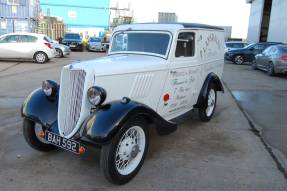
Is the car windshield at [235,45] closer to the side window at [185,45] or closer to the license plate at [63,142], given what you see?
the side window at [185,45]

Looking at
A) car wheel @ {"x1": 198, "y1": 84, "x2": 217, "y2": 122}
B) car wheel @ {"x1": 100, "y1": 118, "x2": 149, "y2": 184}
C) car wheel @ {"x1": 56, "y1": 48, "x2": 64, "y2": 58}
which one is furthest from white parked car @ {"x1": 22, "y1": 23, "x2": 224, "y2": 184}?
car wheel @ {"x1": 56, "y1": 48, "x2": 64, "y2": 58}

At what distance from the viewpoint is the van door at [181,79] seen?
5160mm

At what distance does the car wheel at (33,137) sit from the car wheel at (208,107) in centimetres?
308

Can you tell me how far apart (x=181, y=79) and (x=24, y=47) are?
13814 millimetres

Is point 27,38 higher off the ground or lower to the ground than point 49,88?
higher

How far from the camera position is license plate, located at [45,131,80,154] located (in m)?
3.84

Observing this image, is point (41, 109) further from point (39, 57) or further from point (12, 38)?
point (12, 38)

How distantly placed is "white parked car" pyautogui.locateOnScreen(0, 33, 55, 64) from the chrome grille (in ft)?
46.4

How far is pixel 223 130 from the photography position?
616 cm

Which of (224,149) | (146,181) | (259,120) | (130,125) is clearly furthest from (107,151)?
(259,120)

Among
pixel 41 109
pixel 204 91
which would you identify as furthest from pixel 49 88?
pixel 204 91

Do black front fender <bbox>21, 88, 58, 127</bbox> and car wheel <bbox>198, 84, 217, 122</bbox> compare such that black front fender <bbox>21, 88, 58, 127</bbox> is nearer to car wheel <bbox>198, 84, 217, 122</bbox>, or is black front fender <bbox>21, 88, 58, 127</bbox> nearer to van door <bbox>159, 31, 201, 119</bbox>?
van door <bbox>159, 31, 201, 119</bbox>

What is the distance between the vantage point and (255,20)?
3822 cm

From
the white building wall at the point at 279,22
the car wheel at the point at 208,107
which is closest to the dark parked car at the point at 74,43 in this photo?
the white building wall at the point at 279,22
